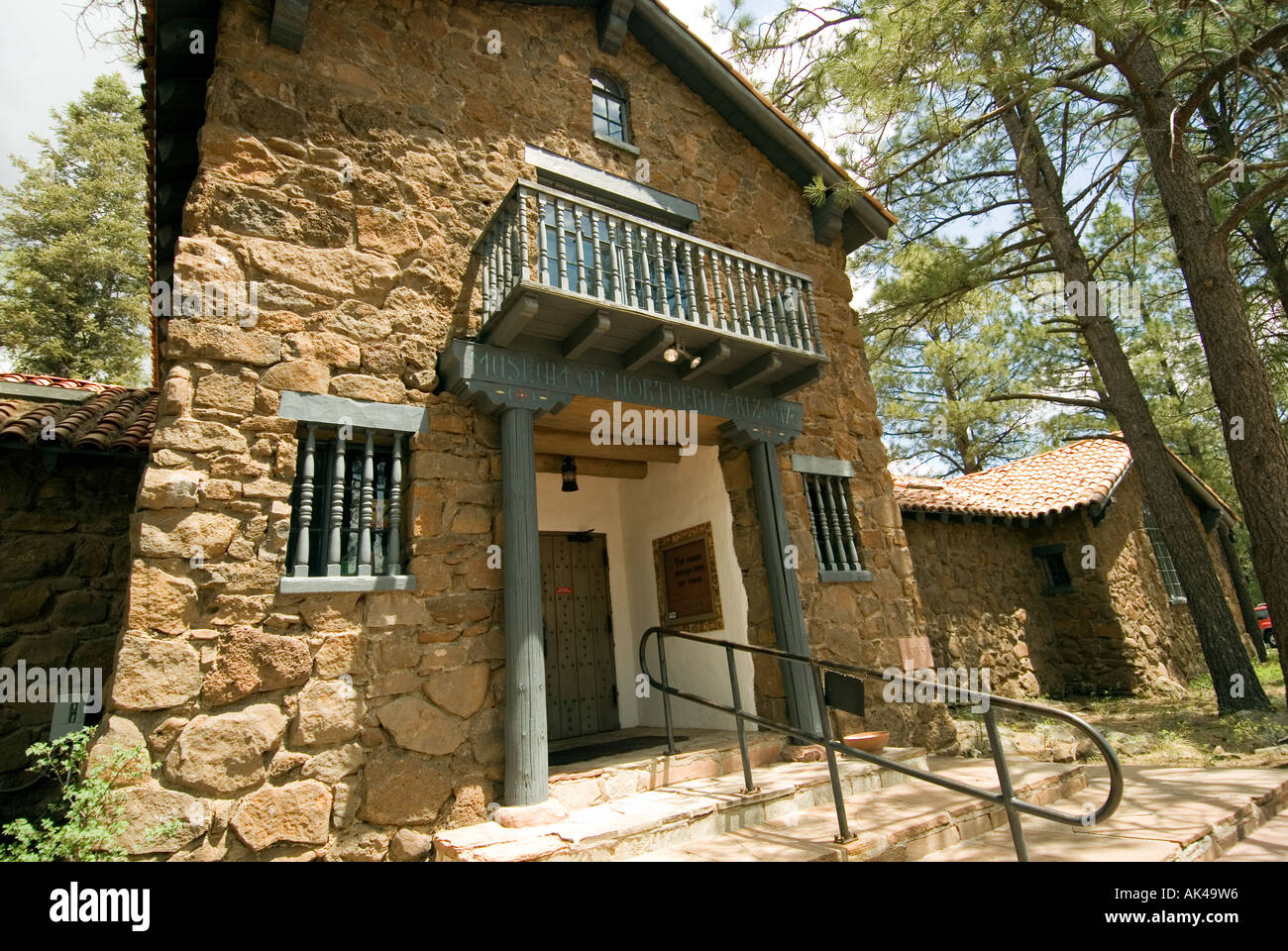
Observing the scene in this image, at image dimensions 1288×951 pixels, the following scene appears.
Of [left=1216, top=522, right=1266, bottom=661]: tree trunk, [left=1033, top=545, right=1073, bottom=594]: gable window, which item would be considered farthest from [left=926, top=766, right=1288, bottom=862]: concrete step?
[left=1216, top=522, right=1266, bottom=661]: tree trunk

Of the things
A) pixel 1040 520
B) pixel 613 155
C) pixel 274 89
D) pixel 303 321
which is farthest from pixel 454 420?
pixel 1040 520

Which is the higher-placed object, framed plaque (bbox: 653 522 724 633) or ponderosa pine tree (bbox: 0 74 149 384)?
ponderosa pine tree (bbox: 0 74 149 384)

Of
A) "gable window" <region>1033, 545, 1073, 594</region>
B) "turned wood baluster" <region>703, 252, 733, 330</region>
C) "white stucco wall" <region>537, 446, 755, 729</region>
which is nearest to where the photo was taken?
"turned wood baluster" <region>703, 252, 733, 330</region>

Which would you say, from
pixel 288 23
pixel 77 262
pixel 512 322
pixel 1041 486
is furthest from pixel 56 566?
pixel 77 262

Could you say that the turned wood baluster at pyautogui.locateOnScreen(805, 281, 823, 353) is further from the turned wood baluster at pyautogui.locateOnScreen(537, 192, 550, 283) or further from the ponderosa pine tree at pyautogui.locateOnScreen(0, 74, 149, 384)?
the ponderosa pine tree at pyautogui.locateOnScreen(0, 74, 149, 384)

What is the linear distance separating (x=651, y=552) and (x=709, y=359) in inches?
100

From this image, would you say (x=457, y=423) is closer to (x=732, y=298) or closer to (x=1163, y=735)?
(x=732, y=298)

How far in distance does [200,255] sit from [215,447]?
1.23 metres

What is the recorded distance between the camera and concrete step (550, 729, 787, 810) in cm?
441

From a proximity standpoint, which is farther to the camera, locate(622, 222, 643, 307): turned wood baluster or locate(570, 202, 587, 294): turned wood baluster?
locate(622, 222, 643, 307): turned wood baluster

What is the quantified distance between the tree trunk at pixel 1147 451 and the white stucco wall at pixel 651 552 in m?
5.34

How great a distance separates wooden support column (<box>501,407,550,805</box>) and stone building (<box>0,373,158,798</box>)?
102 inches

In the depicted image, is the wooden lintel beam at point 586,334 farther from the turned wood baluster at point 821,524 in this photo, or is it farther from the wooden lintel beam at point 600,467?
the turned wood baluster at point 821,524

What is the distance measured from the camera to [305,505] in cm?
409
